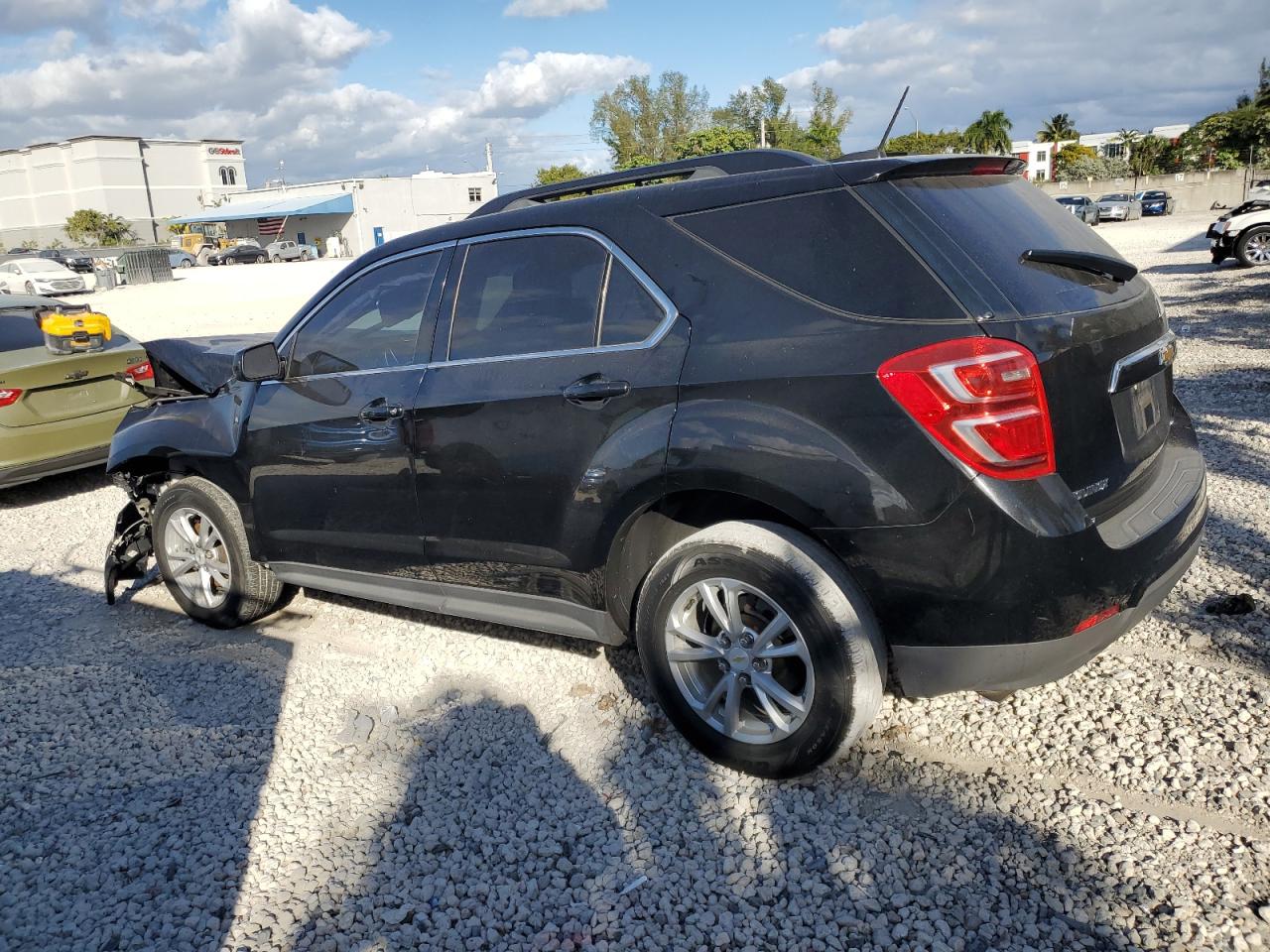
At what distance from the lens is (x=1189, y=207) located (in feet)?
184

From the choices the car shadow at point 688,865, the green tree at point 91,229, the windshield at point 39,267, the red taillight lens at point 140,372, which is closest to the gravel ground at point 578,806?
the car shadow at point 688,865

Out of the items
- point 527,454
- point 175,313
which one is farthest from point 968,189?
point 175,313

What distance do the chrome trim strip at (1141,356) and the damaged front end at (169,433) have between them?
11.6 ft

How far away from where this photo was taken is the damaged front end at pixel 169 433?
14.7 feet

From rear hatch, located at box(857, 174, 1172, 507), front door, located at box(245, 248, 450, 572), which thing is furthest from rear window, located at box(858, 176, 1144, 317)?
front door, located at box(245, 248, 450, 572)

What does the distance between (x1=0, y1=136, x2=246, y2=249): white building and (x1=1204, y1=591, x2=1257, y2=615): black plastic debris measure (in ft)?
339

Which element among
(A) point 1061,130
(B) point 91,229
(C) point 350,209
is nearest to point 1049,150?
(A) point 1061,130

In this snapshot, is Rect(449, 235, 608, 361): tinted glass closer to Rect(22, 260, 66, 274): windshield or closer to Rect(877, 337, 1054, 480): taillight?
Rect(877, 337, 1054, 480): taillight

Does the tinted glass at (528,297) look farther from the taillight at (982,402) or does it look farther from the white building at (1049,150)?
the white building at (1049,150)

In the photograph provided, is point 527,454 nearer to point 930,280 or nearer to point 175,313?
point 930,280

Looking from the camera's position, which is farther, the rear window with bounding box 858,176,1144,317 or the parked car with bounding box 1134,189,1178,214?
the parked car with bounding box 1134,189,1178,214

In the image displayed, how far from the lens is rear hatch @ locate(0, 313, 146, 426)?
6.89 m

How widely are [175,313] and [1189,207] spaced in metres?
56.1

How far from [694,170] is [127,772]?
9.68 feet
